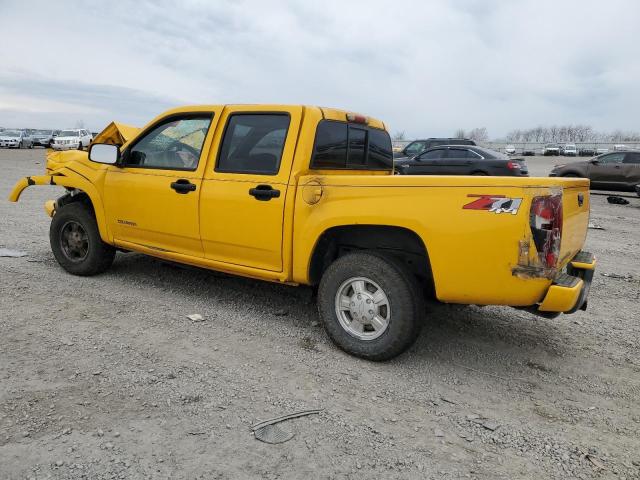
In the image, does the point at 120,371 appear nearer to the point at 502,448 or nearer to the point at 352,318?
the point at 352,318

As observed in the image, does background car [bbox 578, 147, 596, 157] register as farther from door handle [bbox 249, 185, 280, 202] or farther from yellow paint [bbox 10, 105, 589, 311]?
door handle [bbox 249, 185, 280, 202]

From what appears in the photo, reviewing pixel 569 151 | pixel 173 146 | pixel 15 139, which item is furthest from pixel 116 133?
pixel 569 151

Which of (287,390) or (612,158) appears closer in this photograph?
(287,390)

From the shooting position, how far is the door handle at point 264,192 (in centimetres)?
389

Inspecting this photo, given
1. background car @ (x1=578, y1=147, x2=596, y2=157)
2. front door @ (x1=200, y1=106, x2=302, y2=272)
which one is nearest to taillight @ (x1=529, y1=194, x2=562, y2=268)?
front door @ (x1=200, y1=106, x2=302, y2=272)

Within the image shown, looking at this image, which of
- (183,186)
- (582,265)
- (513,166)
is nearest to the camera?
(582,265)

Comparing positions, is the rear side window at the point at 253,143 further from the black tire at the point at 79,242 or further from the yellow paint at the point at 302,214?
the black tire at the point at 79,242

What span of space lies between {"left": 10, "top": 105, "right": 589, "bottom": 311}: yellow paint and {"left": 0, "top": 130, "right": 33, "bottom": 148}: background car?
41513 millimetres

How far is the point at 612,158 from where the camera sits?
16.5 m

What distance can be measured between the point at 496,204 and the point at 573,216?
889mm

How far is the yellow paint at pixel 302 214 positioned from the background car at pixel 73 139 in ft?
106

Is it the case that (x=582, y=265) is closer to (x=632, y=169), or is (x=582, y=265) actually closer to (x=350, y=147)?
(x=350, y=147)

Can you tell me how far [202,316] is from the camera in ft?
14.4

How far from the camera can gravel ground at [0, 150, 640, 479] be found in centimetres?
250
